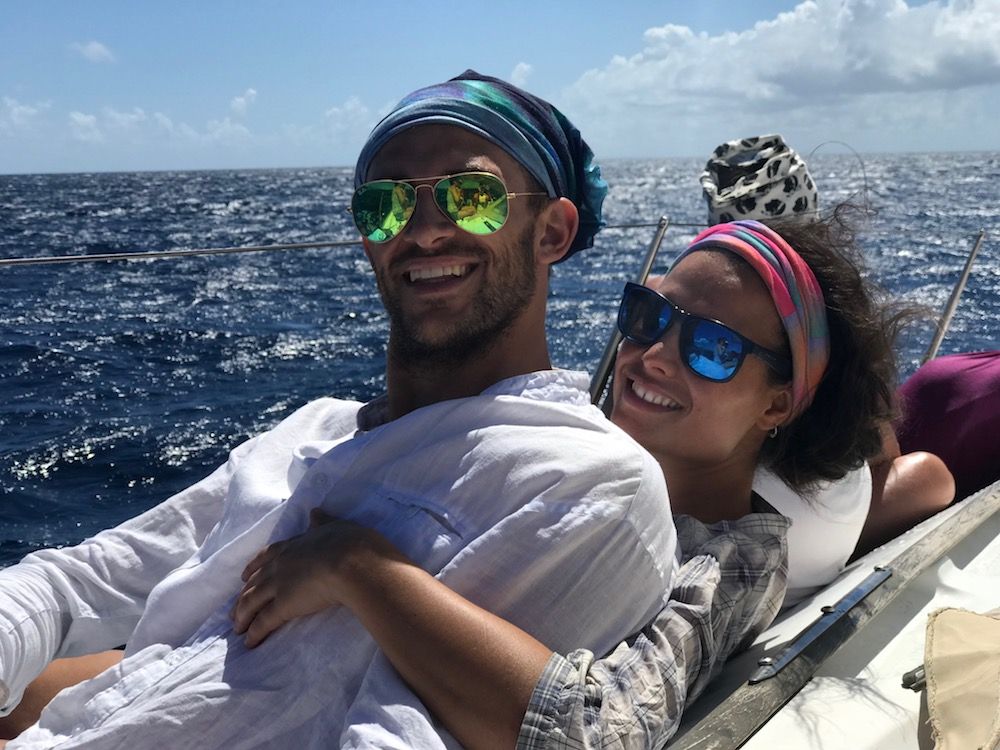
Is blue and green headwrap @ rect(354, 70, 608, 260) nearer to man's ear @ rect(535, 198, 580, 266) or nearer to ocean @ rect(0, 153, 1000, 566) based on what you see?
man's ear @ rect(535, 198, 580, 266)

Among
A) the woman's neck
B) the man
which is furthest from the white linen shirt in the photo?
the woman's neck

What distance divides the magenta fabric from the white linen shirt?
1.59 m

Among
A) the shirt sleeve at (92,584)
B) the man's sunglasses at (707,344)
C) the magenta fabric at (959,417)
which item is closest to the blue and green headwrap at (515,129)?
the man's sunglasses at (707,344)

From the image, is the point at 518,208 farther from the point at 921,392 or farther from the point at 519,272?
the point at 921,392

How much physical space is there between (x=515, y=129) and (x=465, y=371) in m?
0.34

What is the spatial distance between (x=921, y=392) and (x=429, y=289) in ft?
6.27

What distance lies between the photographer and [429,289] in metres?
1.33

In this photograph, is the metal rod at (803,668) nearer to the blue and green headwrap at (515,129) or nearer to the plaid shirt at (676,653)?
the plaid shirt at (676,653)

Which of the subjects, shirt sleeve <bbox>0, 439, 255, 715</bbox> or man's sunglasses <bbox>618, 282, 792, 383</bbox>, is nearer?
shirt sleeve <bbox>0, 439, 255, 715</bbox>

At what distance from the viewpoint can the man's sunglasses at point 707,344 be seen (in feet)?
5.12

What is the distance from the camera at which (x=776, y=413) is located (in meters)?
1.62

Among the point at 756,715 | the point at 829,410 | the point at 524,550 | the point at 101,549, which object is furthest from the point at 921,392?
the point at 101,549

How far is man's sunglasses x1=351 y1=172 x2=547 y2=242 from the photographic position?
1277 mm

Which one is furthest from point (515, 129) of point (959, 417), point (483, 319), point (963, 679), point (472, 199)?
point (959, 417)
